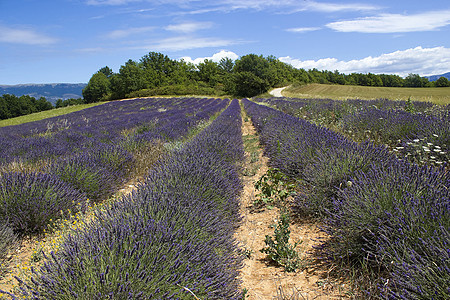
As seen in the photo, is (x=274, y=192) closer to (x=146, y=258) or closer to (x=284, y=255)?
(x=284, y=255)

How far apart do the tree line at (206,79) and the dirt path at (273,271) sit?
143 ft

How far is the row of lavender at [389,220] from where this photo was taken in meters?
1.44

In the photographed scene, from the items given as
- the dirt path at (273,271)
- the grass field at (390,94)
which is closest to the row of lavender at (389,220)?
the dirt path at (273,271)

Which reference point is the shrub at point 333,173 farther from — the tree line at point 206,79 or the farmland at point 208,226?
the tree line at point 206,79

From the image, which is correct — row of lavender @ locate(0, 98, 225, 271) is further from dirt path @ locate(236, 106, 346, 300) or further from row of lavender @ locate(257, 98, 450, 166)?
row of lavender @ locate(257, 98, 450, 166)

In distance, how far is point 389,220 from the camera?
6.08 feet

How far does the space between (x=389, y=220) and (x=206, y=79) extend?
2513 inches

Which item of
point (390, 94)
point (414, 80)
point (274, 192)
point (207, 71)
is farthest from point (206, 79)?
point (274, 192)

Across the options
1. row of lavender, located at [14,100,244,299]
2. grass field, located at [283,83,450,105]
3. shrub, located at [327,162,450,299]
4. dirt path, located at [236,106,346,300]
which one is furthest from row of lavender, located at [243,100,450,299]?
grass field, located at [283,83,450,105]

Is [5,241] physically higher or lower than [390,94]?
lower

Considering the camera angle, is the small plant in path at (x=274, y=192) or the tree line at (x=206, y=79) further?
the tree line at (x=206, y=79)

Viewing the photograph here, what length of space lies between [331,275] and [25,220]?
10.7 feet

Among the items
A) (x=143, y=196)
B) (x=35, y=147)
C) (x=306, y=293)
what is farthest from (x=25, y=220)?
(x=35, y=147)

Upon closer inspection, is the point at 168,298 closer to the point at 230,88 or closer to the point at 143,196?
the point at 143,196
